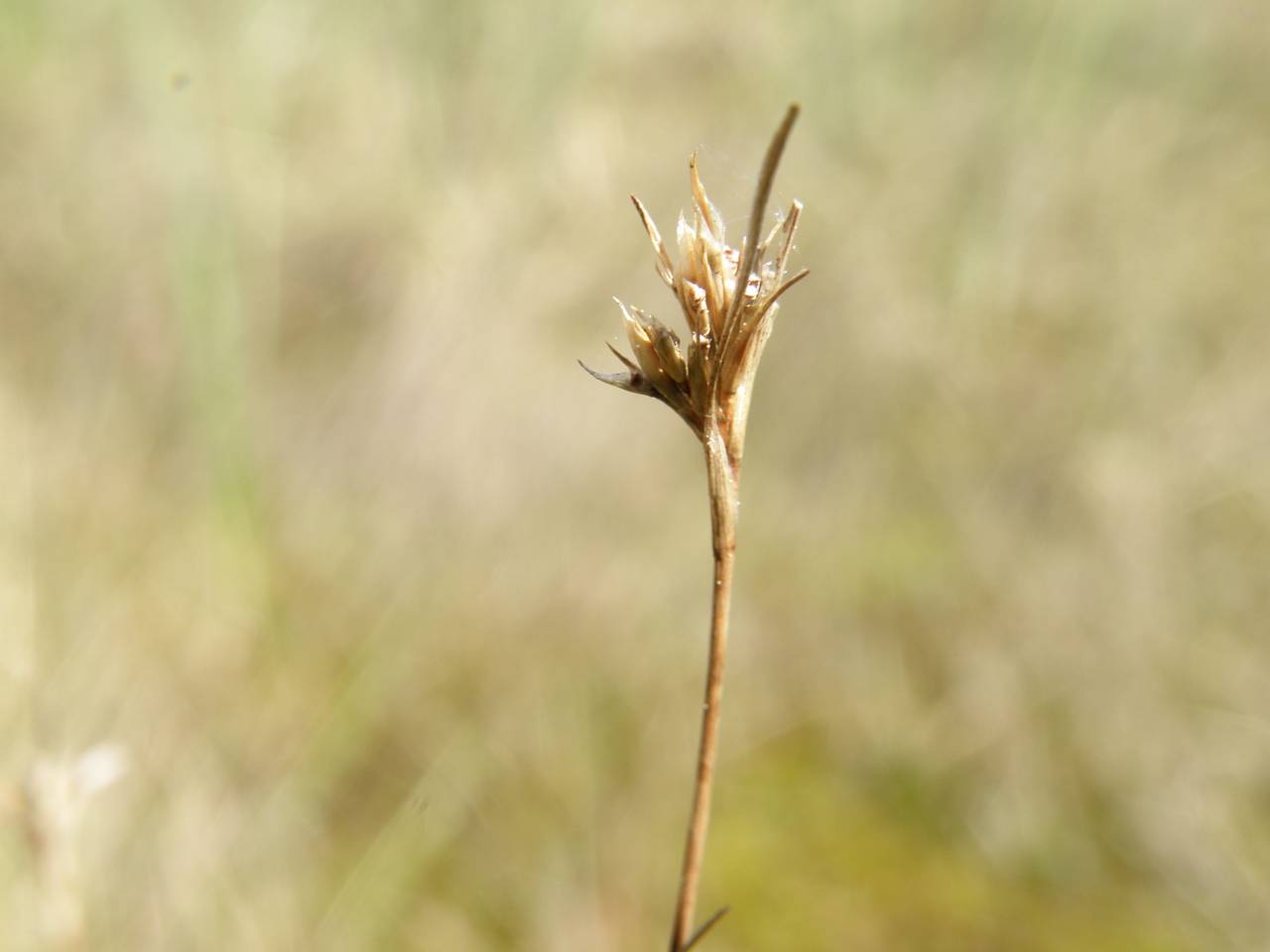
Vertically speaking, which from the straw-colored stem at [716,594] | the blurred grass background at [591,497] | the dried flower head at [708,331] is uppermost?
the blurred grass background at [591,497]

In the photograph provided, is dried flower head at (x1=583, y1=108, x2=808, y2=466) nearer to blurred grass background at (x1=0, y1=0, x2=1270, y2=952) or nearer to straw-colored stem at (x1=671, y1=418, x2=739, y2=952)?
straw-colored stem at (x1=671, y1=418, x2=739, y2=952)

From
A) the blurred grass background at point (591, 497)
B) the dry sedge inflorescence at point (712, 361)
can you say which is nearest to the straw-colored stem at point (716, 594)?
the dry sedge inflorescence at point (712, 361)

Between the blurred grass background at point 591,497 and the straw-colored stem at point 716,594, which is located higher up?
the blurred grass background at point 591,497

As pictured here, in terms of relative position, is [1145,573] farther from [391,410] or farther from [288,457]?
[288,457]

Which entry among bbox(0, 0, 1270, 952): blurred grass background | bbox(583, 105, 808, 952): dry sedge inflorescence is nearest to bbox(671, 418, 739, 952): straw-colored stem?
bbox(583, 105, 808, 952): dry sedge inflorescence

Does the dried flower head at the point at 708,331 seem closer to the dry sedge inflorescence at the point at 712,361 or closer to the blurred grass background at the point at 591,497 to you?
the dry sedge inflorescence at the point at 712,361

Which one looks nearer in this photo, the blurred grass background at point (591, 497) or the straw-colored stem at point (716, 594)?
the straw-colored stem at point (716, 594)

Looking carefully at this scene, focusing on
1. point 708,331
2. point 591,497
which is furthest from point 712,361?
point 591,497
